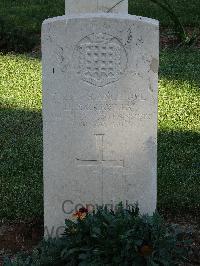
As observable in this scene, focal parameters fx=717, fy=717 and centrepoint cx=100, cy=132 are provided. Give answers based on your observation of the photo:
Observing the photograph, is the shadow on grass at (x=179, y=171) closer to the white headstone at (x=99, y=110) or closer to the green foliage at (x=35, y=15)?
the white headstone at (x=99, y=110)

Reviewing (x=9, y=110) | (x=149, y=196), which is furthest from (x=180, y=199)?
(x=9, y=110)

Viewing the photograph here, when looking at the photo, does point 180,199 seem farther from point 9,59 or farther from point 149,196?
point 9,59

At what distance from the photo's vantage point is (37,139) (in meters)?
6.91

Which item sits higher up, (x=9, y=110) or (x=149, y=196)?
(x=9, y=110)

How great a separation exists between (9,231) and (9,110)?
3079 mm

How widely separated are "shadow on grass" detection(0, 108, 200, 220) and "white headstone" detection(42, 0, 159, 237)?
818 millimetres

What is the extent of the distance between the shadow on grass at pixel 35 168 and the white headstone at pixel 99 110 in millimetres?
818

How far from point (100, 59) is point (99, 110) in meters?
0.31

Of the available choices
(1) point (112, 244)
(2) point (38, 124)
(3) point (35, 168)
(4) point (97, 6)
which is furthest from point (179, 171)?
(1) point (112, 244)

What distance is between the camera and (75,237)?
13.6 ft

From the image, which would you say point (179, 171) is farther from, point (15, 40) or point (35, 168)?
point (15, 40)


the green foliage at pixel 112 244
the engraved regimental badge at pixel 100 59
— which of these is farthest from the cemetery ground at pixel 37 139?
the engraved regimental badge at pixel 100 59

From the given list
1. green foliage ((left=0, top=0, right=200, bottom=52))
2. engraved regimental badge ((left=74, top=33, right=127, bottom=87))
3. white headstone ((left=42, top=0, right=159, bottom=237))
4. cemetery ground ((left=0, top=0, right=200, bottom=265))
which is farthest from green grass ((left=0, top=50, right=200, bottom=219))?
engraved regimental badge ((left=74, top=33, right=127, bottom=87))

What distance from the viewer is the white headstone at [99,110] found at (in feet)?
13.9
